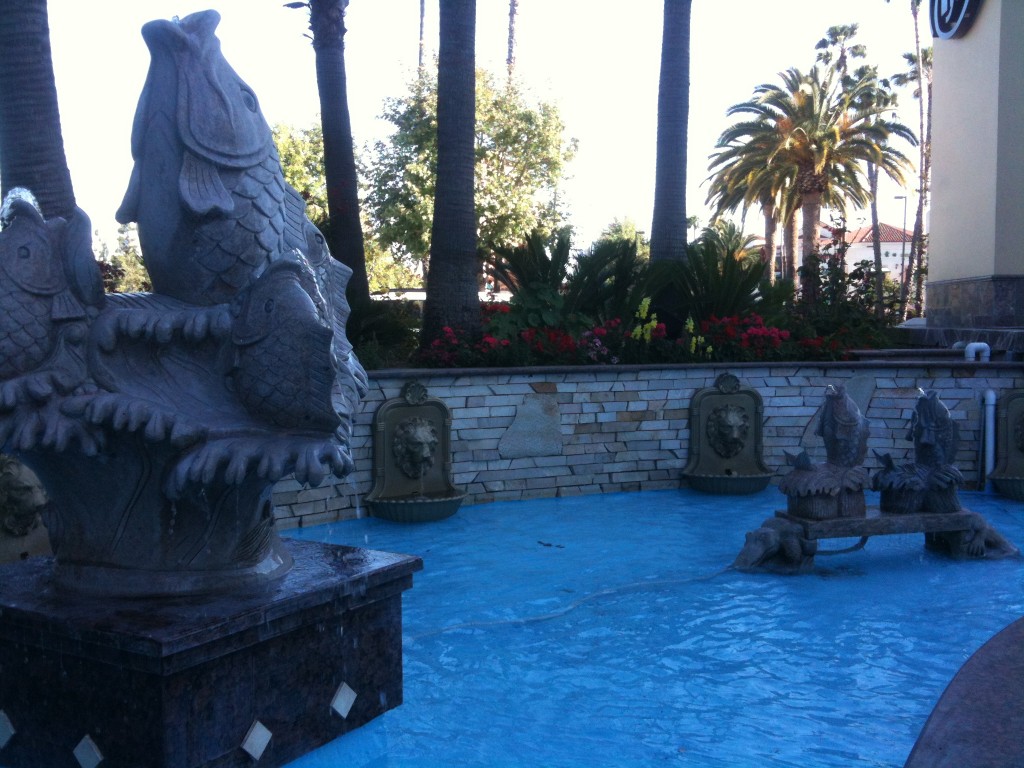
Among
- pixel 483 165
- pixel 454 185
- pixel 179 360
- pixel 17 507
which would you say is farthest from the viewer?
pixel 483 165

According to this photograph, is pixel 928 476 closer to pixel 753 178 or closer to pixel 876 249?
pixel 753 178

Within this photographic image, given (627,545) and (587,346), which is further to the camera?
(587,346)

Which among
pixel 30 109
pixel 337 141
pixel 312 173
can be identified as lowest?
pixel 30 109

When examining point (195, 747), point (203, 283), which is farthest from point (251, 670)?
point (203, 283)

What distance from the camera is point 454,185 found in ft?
35.2

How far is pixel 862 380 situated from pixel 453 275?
15.3 feet

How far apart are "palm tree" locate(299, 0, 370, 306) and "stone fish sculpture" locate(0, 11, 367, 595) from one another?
8.12 m

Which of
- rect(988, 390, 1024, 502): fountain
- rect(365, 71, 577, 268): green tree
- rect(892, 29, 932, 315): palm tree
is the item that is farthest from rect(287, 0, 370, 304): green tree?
rect(892, 29, 932, 315): palm tree

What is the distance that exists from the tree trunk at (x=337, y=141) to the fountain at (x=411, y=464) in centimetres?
278

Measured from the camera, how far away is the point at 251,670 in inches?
139

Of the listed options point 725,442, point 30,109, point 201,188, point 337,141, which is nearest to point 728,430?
point 725,442

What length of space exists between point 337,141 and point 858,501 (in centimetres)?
791

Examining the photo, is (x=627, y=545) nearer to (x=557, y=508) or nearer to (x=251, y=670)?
(x=557, y=508)

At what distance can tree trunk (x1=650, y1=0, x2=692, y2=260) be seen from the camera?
12703mm
